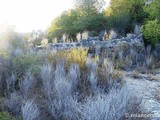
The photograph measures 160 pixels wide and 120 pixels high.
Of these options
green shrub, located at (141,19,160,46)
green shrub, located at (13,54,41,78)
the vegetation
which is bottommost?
green shrub, located at (13,54,41,78)

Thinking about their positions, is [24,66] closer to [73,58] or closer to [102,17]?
[73,58]

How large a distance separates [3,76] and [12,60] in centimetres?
70

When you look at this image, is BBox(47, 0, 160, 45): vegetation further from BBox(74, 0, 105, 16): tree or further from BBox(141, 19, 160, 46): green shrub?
Answer: BBox(141, 19, 160, 46): green shrub

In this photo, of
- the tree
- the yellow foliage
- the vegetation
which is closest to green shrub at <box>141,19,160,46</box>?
the vegetation

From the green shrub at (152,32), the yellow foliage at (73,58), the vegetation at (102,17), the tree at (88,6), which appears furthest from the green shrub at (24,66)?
the tree at (88,6)

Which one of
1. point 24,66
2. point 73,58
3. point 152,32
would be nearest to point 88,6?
point 152,32

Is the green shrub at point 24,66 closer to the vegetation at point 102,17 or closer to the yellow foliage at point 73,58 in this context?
the yellow foliage at point 73,58

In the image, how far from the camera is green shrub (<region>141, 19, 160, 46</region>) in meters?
18.7

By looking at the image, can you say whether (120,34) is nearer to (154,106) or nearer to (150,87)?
(150,87)

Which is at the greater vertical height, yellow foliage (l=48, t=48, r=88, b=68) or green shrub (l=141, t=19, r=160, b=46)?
green shrub (l=141, t=19, r=160, b=46)

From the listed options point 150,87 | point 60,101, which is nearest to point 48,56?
point 150,87

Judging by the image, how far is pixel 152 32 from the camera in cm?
1880

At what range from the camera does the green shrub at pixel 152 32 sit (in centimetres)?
1872

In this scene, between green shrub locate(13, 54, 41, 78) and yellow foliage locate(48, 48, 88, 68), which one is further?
yellow foliage locate(48, 48, 88, 68)
